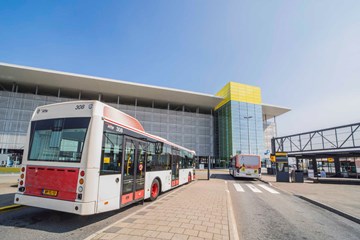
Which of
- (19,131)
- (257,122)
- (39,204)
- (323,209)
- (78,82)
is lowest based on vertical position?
(323,209)

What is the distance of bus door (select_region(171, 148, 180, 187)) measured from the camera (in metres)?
11.1

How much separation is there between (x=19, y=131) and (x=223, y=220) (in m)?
50.9

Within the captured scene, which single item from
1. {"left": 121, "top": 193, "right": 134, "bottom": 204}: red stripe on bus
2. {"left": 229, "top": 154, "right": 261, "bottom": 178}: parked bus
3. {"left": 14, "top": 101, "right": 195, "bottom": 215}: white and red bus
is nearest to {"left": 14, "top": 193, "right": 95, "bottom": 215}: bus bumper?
{"left": 14, "top": 101, "right": 195, "bottom": 215}: white and red bus

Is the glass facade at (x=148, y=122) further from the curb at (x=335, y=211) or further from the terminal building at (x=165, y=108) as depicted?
the curb at (x=335, y=211)

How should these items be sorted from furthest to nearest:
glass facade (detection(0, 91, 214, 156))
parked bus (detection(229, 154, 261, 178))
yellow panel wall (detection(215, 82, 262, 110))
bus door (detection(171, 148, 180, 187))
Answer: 1. yellow panel wall (detection(215, 82, 262, 110))
2. glass facade (detection(0, 91, 214, 156))
3. parked bus (detection(229, 154, 261, 178))
4. bus door (detection(171, 148, 180, 187))

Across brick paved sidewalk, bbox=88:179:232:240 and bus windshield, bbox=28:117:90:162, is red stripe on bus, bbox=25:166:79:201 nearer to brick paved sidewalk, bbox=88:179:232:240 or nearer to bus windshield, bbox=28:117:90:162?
bus windshield, bbox=28:117:90:162

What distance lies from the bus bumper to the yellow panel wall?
48.7 m

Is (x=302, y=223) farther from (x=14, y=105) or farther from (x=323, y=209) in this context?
(x=14, y=105)

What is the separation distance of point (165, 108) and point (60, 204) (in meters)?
54.3

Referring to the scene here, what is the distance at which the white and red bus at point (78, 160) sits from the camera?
15.8ft

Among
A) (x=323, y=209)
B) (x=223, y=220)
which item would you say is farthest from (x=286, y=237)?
(x=323, y=209)

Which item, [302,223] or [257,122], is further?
[257,122]

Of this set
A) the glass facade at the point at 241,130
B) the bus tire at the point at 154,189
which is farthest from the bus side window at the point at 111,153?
the glass facade at the point at 241,130

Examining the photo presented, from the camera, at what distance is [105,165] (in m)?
5.29
